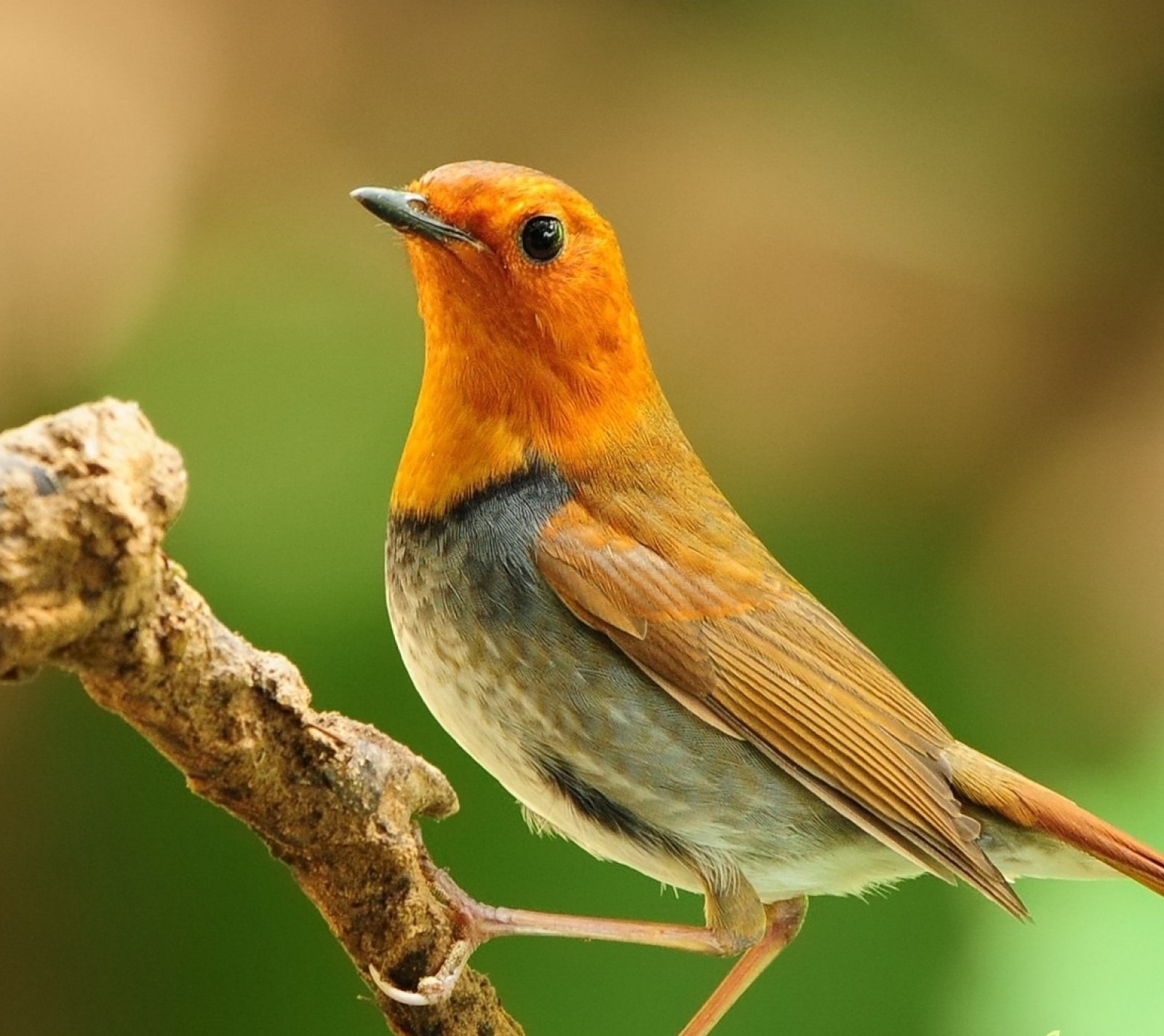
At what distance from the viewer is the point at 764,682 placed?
8.16 ft

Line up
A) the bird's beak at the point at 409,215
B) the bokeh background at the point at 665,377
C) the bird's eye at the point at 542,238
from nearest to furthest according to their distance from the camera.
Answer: the bird's beak at the point at 409,215 < the bird's eye at the point at 542,238 < the bokeh background at the point at 665,377

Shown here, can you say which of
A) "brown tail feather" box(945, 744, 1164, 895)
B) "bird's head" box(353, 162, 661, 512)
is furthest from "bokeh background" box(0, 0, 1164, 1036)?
"bird's head" box(353, 162, 661, 512)

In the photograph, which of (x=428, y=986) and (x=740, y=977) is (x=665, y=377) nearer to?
(x=740, y=977)

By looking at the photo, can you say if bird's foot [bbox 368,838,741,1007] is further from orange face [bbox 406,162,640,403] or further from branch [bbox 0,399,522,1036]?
orange face [bbox 406,162,640,403]

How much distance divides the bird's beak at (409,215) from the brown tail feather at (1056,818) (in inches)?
45.9

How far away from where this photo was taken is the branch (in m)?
1.43

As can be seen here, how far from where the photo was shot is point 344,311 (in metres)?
4.33

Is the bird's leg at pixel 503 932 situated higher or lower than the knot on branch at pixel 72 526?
lower

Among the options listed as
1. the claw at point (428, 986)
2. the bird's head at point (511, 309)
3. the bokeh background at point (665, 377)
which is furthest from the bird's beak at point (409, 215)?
the bokeh background at point (665, 377)

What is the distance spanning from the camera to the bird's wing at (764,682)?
240 cm

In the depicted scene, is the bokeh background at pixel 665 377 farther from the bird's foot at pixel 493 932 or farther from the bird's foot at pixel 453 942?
the bird's foot at pixel 453 942

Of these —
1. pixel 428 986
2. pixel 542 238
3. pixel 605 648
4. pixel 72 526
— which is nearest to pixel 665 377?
pixel 542 238

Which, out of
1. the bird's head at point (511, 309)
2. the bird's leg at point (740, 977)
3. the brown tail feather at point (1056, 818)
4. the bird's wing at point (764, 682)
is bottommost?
the bird's leg at point (740, 977)

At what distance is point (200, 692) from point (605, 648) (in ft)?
2.83
